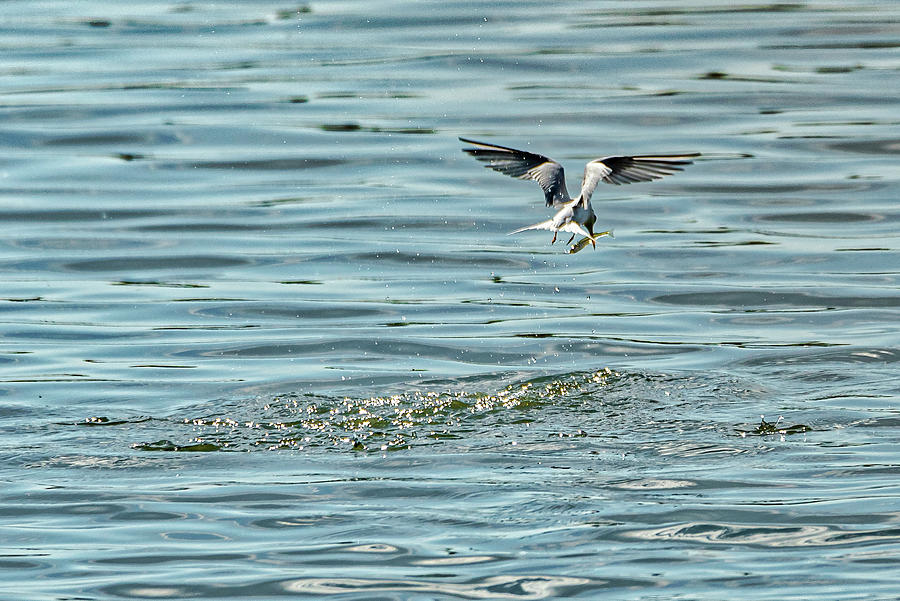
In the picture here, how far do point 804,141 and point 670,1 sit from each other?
6.70 m

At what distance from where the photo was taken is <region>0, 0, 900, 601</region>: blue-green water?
22.7ft

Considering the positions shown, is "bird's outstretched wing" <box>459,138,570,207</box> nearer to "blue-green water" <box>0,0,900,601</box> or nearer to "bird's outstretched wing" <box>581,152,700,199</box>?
"bird's outstretched wing" <box>581,152,700,199</box>

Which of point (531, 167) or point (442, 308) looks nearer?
point (531, 167)

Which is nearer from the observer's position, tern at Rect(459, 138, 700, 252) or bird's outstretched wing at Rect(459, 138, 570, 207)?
tern at Rect(459, 138, 700, 252)

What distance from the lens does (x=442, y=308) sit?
1152 centimetres

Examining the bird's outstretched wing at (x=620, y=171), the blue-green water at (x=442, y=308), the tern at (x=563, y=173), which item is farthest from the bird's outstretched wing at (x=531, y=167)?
the blue-green water at (x=442, y=308)

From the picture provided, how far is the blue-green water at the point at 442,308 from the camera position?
6934mm

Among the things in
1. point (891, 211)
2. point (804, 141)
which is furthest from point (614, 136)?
point (891, 211)

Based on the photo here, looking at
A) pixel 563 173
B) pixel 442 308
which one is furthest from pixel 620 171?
pixel 442 308

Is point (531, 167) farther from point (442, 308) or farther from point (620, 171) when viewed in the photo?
point (442, 308)

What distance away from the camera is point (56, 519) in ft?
24.2

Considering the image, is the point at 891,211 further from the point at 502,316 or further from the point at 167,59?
the point at 167,59

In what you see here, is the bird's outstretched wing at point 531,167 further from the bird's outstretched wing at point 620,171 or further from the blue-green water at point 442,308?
the blue-green water at point 442,308

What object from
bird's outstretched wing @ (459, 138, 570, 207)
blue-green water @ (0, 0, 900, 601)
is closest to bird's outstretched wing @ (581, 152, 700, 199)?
bird's outstretched wing @ (459, 138, 570, 207)
